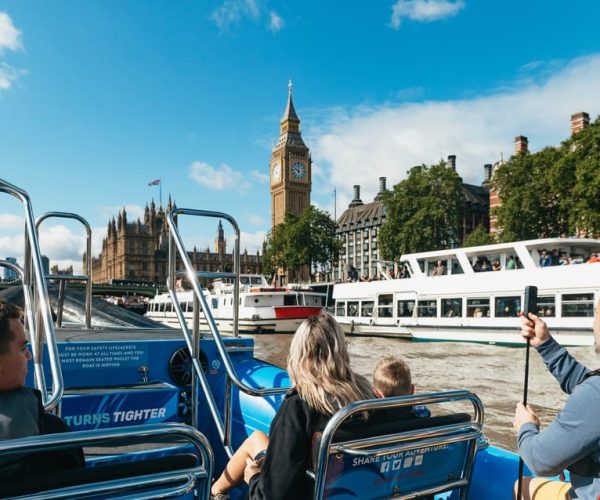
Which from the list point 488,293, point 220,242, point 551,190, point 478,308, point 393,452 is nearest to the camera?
point 393,452

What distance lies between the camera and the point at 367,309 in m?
28.2

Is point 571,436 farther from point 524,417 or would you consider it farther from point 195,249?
point 195,249

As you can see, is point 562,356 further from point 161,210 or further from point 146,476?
point 161,210

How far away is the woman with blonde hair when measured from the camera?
8.20 ft

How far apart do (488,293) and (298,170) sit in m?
101

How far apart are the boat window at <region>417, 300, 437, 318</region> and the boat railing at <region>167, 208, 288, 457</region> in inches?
782

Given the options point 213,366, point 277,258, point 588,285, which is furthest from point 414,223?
point 213,366

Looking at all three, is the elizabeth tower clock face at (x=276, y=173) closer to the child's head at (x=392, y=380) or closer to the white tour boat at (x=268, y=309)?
the white tour boat at (x=268, y=309)

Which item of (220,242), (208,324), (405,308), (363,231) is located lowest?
(405,308)

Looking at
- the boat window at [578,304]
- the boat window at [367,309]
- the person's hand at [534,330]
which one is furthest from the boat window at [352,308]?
the person's hand at [534,330]

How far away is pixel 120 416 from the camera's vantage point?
14.7ft

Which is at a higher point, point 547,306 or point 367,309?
point 547,306

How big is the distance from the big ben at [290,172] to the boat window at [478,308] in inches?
3772

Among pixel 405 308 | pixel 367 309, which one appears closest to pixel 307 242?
→ pixel 367 309
